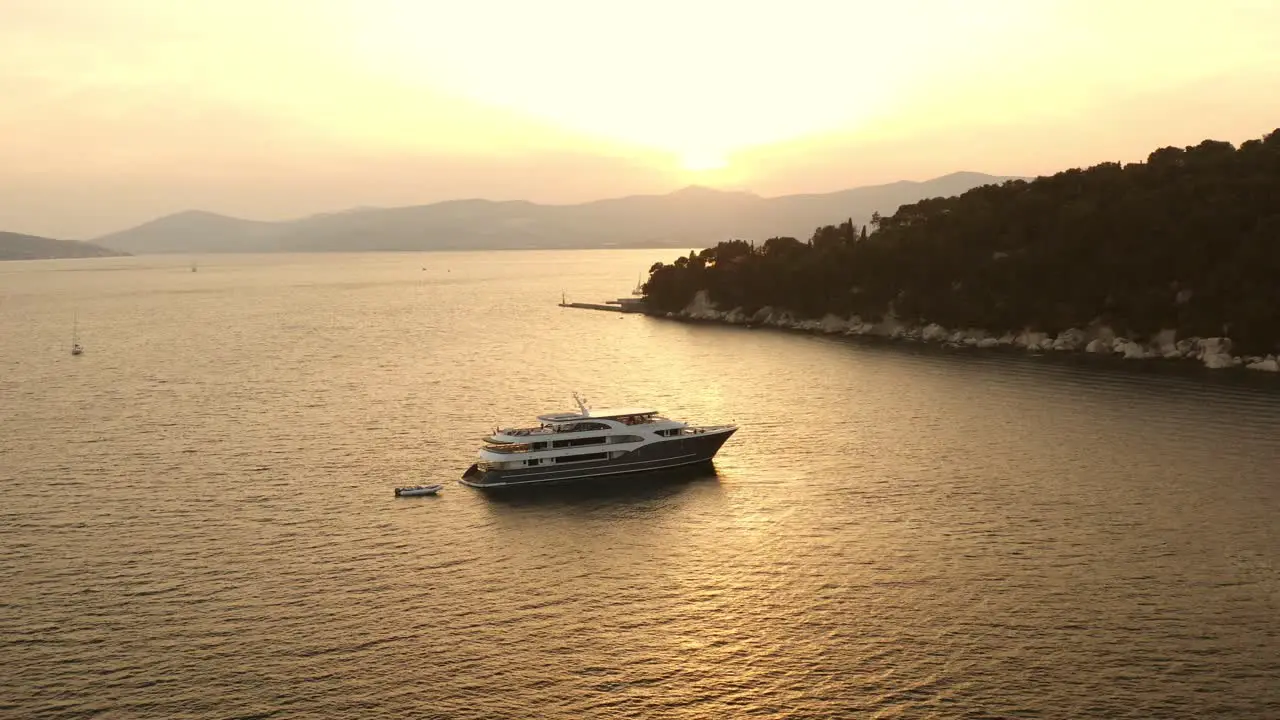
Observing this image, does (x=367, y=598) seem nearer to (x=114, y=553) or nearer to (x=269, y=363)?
(x=114, y=553)

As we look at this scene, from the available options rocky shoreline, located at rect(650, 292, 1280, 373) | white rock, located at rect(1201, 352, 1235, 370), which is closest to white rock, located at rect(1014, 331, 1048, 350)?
rocky shoreline, located at rect(650, 292, 1280, 373)

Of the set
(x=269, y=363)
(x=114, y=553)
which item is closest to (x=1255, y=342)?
(x=114, y=553)

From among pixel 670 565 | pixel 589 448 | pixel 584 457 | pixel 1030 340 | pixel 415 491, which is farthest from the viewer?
pixel 1030 340

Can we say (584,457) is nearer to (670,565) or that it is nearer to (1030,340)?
(670,565)

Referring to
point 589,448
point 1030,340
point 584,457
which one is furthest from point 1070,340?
point 584,457

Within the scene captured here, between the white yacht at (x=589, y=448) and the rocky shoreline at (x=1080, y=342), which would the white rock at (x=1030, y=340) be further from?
the white yacht at (x=589, y=448)

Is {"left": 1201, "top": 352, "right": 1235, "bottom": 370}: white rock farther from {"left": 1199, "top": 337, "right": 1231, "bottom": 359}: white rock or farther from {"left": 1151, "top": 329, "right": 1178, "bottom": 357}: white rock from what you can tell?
{"left": 1151, "top": 329, "right": 1178, "bottom": 357}: white rock
